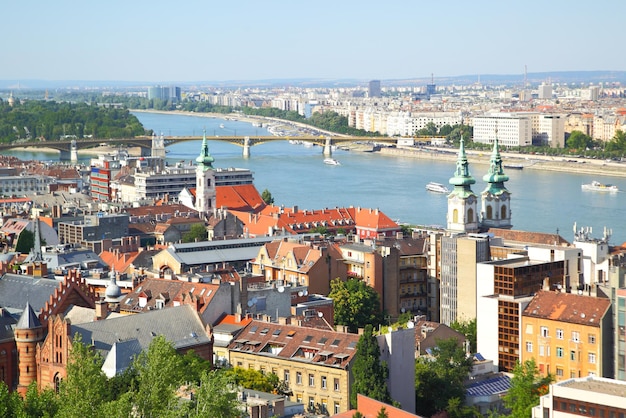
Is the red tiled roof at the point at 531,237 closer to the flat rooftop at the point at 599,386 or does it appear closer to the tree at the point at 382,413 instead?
the flat rooftop at the point at 599,386

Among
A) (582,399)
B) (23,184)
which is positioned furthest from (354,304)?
(23,184)

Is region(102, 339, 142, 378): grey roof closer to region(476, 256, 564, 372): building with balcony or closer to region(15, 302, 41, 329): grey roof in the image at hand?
region(15, 302, 41, 329): grey roof

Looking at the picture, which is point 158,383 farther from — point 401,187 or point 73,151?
point 73,151

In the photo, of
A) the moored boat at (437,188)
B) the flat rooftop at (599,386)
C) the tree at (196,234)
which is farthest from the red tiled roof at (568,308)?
the moored boat at (437,188)

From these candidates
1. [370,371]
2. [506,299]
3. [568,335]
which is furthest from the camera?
[506,299]

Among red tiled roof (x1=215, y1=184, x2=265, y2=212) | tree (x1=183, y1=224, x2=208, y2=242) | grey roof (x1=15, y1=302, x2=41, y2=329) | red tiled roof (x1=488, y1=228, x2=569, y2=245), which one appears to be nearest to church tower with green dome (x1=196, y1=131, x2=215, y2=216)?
red tiled roof (x1=215, y1=184, x2=265, y2=212)

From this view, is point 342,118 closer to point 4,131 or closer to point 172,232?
point 4,131
